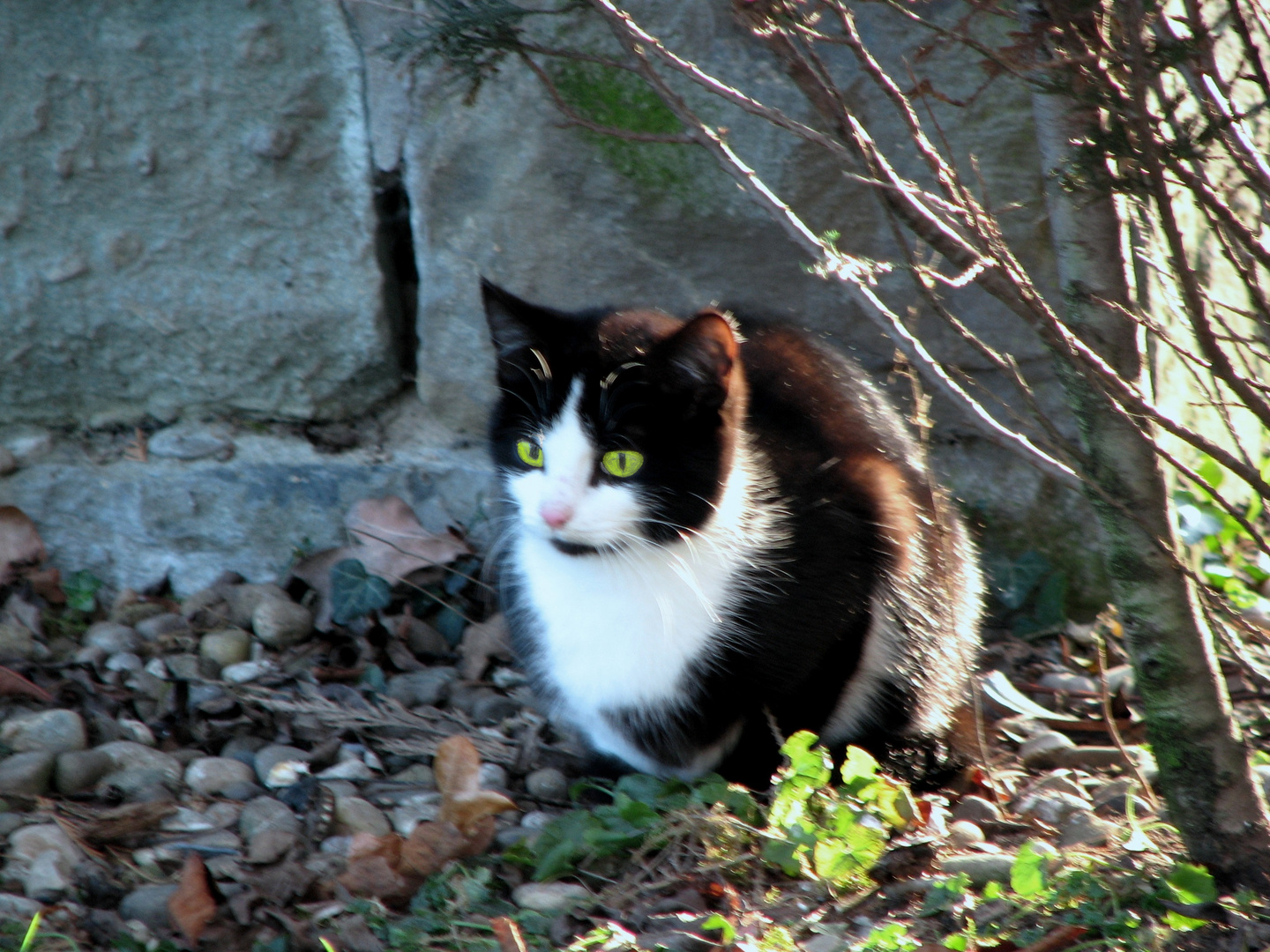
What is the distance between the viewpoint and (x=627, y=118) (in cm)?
215

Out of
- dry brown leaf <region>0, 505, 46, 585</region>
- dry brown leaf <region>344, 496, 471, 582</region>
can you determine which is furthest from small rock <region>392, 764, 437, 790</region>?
dry brown leaf <region>0, 505, 46, 585</region>

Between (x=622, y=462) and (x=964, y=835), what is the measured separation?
A: 71cm

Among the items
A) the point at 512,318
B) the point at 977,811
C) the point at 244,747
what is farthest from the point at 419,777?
the point at 977,811

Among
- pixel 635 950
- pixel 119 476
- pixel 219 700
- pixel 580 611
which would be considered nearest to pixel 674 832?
pixel 635 950

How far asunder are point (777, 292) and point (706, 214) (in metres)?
0.21

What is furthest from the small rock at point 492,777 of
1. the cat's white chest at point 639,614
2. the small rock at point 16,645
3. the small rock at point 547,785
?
the small rock at point 16,645

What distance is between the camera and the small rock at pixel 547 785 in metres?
1.81

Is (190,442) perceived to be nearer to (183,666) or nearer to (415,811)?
(183,666)

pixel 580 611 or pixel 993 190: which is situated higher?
pixel 993 190

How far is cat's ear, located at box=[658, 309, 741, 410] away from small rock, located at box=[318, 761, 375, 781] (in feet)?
2.74

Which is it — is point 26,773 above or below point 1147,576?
below

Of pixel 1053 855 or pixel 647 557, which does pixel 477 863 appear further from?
pixel 1053 855

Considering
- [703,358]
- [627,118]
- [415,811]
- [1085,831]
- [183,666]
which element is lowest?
[183,666]

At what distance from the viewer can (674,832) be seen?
154 cm
